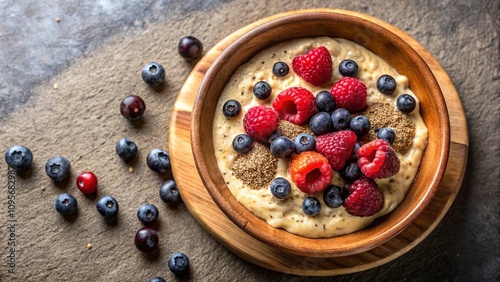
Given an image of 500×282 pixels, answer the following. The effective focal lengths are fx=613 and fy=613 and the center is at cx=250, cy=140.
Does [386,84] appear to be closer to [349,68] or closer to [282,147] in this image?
[349,68]

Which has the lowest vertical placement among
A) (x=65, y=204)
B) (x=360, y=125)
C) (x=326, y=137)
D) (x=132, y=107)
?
(x=65, y=204)

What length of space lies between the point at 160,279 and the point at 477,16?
233 centimetres

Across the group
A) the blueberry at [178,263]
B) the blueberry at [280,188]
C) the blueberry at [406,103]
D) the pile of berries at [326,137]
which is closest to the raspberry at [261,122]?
the pile of berries at [326,137]

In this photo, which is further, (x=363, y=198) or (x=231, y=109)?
(x=231, y=109)

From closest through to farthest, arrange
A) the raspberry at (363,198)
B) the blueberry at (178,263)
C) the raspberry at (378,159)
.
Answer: the raspberry at (378,159) < the raspberry at (363,198) < the blueberry at (178,263)

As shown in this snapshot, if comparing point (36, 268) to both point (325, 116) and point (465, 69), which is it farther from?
point (465, 69)

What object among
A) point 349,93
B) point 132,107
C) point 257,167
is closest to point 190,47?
point 132,107

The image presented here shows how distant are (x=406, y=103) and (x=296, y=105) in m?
0.52

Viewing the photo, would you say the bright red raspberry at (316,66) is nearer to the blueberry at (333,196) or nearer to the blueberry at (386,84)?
the blueberry at (386,84)

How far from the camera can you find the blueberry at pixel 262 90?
9.41 ft

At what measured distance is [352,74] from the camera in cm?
289

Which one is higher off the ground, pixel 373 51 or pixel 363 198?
pixel 373 51

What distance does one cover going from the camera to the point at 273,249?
10.0 feet

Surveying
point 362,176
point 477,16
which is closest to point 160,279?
point 362,176
